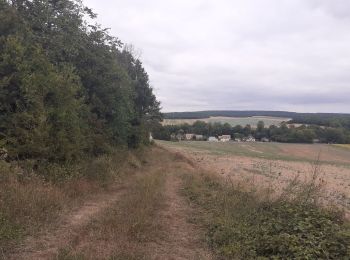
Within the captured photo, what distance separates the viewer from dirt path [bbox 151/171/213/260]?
7.00 meters

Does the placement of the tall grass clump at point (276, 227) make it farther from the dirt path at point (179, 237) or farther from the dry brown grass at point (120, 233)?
the dry brown grass at point (120, 233)

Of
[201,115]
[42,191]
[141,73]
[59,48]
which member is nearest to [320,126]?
[201,115]

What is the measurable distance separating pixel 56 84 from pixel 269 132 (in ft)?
308

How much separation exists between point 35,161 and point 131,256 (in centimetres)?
693

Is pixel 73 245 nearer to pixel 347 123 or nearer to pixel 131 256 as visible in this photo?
pixel 131 256

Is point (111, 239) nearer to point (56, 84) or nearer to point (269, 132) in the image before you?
point (56, 84)

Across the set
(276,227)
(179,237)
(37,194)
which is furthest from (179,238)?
(37,194)

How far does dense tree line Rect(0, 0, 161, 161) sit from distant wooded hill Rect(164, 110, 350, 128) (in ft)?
263

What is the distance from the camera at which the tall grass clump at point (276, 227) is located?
22.0ft

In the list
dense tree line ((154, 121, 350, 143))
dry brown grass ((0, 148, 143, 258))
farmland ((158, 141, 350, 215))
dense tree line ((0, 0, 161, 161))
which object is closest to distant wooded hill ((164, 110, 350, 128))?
dense tree line ((154, 121, 350, 143))

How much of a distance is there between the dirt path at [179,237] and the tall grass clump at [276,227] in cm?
28

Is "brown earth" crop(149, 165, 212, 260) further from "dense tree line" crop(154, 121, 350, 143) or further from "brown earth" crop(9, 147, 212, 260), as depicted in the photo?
"dense tree line" crop(154, 121, 350, 143)

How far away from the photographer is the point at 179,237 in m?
8.12

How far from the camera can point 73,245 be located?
6.87m
